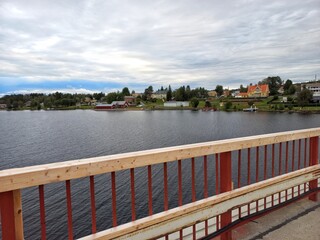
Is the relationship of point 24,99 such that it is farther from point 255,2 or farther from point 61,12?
point 255,2

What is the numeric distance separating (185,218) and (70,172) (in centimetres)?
121

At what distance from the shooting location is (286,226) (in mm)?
3184

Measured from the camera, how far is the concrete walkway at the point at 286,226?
296 centimetres

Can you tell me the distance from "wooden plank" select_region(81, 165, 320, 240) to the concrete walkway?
0.39 metres

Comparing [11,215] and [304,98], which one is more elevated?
[304,98]

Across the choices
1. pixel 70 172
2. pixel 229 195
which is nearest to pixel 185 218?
pixel 229 195

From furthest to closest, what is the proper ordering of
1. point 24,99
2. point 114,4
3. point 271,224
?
point 24,99, point 114,4, point 271,224

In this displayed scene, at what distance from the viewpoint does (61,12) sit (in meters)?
23.5

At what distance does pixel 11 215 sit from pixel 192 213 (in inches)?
61.2

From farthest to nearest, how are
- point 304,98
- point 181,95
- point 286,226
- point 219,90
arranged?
point 219,90
point 181,95
point 304,98
point 286,226

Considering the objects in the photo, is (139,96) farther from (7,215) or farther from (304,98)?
(7,215)

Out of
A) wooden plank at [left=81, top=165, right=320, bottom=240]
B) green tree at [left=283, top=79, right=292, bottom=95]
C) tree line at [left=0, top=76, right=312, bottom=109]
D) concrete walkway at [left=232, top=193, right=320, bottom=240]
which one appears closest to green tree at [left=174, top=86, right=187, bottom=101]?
tree line at [left=0, top=76, right=312, bottom=109]

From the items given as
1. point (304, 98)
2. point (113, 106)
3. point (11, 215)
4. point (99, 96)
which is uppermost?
point (99, 96)

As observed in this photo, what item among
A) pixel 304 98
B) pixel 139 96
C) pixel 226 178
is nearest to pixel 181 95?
pixel 139 96
